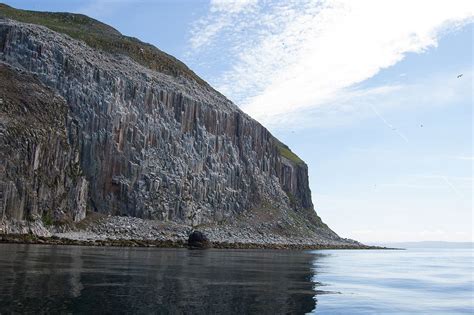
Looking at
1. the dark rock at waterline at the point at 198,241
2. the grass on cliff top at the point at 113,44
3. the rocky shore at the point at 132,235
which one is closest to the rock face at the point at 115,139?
the grass on cliff top at the point at 113,44

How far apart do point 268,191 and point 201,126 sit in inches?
1423

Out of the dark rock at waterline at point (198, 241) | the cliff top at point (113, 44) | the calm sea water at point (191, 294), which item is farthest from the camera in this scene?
the cliff top at point (113, 44)

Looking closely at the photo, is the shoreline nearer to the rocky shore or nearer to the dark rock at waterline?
the rocky shore

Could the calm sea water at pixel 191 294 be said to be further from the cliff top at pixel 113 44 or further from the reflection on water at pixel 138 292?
the cliff top at pixel 113 44

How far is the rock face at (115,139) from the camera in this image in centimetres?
8688

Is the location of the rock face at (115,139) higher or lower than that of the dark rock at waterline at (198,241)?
higher

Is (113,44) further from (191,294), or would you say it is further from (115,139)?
(191,294)

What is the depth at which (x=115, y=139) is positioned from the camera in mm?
106750

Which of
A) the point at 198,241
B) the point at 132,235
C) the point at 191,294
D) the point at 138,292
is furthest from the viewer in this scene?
the point at 198,241

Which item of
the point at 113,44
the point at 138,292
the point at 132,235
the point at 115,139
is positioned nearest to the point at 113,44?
the point at 113,44

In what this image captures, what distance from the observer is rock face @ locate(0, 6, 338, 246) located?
285ft

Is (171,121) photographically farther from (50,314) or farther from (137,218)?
(50,314)

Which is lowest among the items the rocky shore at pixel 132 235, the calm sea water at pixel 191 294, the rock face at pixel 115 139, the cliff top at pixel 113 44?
the calm sea water at pixel 191 294

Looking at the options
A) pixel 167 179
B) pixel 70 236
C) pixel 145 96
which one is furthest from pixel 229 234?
pixel 70 236
